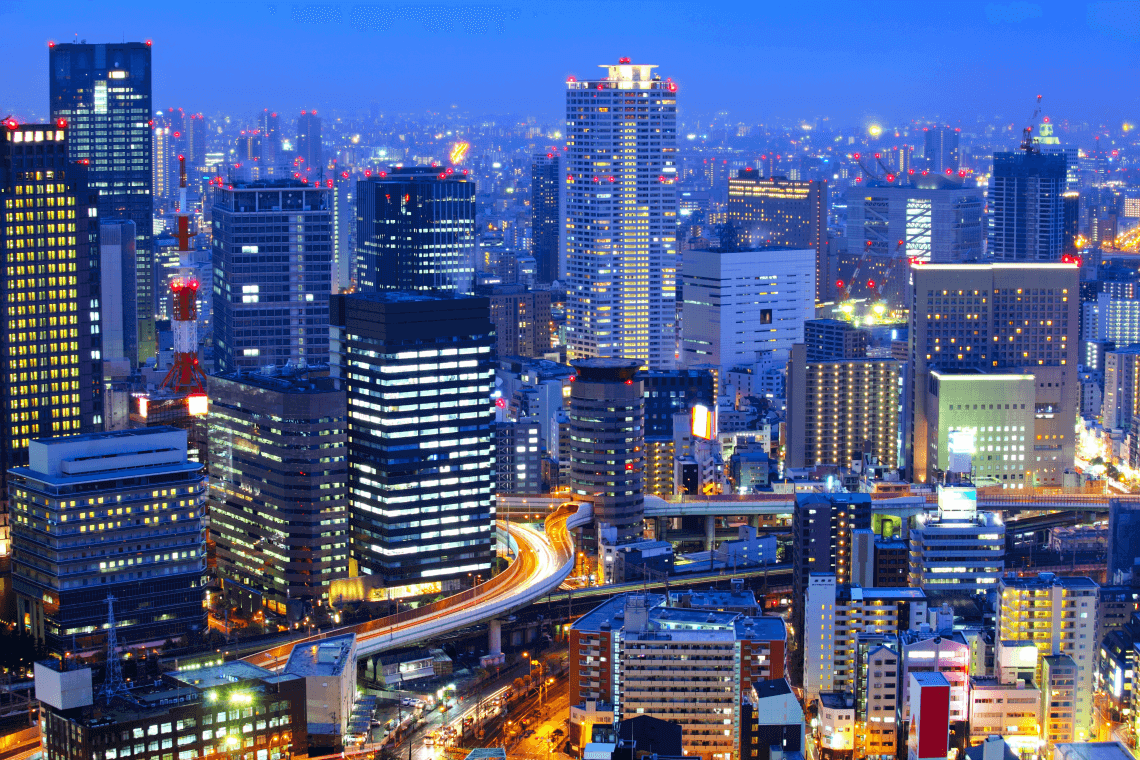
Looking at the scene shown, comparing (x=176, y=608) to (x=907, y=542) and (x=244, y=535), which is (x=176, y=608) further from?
(x=907, y=542)

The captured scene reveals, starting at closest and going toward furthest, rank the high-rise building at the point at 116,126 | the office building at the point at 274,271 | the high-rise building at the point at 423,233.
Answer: the office building at the point at 274,271
the high-rise building at the point at 423,233
the high-rise building at the point at 116,126

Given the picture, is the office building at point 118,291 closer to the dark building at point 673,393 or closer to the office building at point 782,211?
the dark building at point 673,393

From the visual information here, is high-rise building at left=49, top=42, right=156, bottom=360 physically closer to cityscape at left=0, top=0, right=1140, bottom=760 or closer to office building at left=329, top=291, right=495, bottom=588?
cityscape at left=0, top=0, right=1140, bottom=760

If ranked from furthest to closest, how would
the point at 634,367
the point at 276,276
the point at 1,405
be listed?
the point at 276,276 → the point at 634,367 → the point at 1,405

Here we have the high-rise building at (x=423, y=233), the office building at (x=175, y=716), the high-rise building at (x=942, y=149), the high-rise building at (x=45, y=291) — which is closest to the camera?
the office building at (x=175, y=716)

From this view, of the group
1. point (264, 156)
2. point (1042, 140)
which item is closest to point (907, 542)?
point (1042, 140)

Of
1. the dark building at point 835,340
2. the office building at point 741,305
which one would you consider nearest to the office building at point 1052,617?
the dark building at point 835,340
